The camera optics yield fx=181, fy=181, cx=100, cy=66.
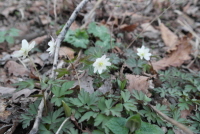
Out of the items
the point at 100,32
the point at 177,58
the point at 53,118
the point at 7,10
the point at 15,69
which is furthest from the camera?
the point at 7,10

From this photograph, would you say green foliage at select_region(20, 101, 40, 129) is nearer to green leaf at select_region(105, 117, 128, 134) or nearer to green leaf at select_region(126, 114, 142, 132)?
green leaf at select_region(105, 117, 128, 134)

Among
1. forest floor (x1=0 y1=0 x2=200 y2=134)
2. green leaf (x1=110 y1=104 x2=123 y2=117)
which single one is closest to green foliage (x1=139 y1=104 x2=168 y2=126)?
forest floor (x1=0 y1=0 x2=200 y2=134)

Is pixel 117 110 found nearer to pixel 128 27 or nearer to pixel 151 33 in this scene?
pixel 128 27

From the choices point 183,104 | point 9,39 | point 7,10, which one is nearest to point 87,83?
point 183,104

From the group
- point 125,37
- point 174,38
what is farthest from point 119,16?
point 174,38

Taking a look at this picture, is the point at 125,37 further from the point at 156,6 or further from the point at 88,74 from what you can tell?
the point at 156,6

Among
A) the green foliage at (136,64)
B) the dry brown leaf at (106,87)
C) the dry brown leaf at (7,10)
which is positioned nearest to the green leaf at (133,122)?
the dry brown leaf at (106,87)
